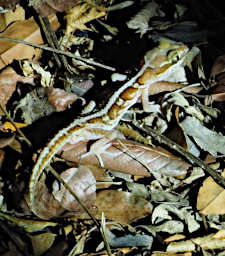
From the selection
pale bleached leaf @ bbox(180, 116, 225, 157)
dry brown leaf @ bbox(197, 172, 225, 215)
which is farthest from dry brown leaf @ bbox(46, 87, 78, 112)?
dry brown leaf @ bbox(197, 172, 225, 215)

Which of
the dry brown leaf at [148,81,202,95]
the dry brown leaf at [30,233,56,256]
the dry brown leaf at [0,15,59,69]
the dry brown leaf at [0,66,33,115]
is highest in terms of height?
the dry brown leaf at [0,15,59,69]

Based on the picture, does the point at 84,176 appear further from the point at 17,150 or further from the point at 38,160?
the point at 17,150

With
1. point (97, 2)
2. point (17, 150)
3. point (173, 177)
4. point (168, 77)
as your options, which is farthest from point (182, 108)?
point (17, 150)

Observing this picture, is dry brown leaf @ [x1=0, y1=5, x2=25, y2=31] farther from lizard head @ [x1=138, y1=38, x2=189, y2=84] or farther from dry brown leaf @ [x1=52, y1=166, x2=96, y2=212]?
dry brown leaf @ [x1=52, y1=166, x2=96, y2=212]

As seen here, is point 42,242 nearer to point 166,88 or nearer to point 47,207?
point 47,207

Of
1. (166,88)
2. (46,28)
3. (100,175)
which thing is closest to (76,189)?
(100,175)

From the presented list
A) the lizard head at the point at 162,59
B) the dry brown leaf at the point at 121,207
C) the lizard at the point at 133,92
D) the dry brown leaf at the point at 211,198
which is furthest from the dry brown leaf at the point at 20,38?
the dry brown leaf at the point at 211,198
